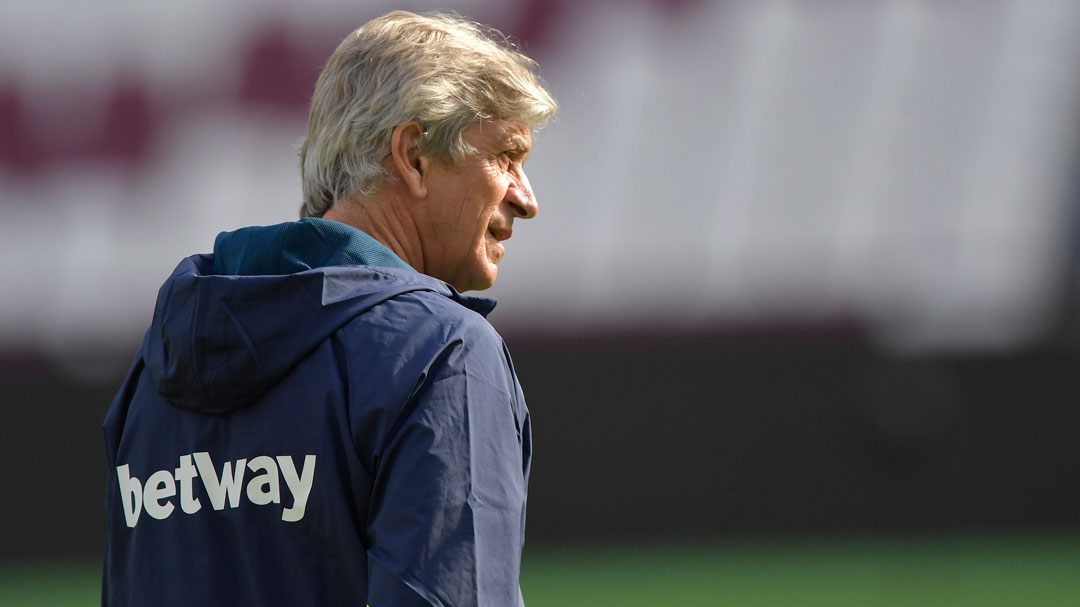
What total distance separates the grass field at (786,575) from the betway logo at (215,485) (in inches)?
152

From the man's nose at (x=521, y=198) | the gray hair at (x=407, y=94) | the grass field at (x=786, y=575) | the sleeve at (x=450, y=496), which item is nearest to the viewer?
the sleeve at (x=450, y=496)

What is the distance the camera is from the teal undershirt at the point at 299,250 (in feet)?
3.87

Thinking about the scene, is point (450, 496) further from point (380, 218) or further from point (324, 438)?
point (380, 218)

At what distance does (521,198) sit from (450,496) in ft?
1.71

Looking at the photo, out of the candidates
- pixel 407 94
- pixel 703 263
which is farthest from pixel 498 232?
pixel 703 263

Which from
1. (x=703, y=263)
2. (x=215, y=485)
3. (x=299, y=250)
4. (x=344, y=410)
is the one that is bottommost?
(x=703, y=263)

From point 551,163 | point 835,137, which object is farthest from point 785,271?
point 551,163

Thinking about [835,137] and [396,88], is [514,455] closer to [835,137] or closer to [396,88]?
[396,88]

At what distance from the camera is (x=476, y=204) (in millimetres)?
1385

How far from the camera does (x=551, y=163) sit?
688 cm

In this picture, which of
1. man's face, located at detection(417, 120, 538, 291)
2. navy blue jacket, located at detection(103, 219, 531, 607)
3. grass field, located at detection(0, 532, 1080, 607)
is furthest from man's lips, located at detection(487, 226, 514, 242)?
grass field, located at detection(0, 532, 1080, 607)

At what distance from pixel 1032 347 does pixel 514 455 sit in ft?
18.7

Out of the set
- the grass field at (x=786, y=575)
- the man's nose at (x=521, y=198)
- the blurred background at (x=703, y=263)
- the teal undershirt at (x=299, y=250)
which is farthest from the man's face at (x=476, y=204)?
the blurred background at (x=703, y=263)

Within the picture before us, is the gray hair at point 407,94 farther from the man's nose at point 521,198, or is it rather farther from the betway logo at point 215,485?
the betway logo at point 215,485
